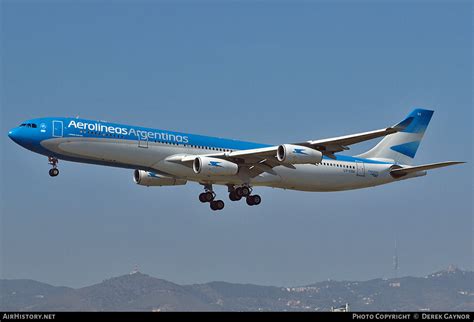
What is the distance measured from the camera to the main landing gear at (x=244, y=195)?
63.5 metres

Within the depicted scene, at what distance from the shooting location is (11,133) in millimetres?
56938

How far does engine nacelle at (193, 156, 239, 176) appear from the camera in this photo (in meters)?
59.1

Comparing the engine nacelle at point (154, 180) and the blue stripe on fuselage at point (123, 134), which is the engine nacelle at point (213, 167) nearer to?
the blue stripe on fuselage at point (123, 134)

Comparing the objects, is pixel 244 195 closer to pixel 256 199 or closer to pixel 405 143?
pixel 256 199

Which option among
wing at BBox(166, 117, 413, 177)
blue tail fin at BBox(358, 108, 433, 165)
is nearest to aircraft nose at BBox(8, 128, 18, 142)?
wing at BBox(166, 117, 413, 177)

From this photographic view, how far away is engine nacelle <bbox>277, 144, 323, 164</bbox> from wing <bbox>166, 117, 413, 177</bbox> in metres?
0.54

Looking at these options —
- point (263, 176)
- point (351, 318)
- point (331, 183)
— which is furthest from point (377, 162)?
point (351, 318)

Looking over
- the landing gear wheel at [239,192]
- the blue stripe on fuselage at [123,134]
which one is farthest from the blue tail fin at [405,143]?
the blue stripe on fuselage at [123,134]

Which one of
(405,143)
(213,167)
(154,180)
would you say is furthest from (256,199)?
(405,143)

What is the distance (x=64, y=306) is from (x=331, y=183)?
361ft

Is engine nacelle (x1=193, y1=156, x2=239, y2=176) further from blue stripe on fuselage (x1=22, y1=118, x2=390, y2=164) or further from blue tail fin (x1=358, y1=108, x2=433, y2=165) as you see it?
blue tail fin (x1=358, y1=108, x2=433, y2=165)

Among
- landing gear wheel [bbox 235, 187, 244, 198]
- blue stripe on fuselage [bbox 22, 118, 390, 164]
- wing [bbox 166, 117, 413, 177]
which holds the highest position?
blue stripe on fuselage [bbox 22, 118, 390, 164]

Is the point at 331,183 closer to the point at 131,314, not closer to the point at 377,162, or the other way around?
the point at 377,162

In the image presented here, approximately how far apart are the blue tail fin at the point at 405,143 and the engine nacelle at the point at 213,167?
52.3 feet
